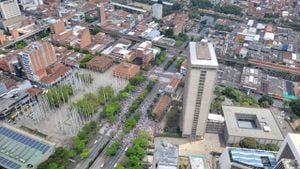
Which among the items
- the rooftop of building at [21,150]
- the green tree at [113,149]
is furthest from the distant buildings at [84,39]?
the green tree at [113,149]

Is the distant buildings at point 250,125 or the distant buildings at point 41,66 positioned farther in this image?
the distant buildings at point 41,66

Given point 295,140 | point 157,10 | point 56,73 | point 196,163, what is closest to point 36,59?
point 56,73

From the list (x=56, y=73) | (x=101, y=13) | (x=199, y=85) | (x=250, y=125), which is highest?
(x=101, y=13)

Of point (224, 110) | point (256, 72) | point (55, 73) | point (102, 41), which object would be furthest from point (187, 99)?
point (102, 41)

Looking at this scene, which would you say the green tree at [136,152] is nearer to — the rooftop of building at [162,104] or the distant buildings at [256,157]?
the rooftop of building at [162,104]

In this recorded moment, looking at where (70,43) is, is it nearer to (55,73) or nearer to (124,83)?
(55,73)

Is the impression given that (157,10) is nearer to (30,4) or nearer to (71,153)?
(30,4)
